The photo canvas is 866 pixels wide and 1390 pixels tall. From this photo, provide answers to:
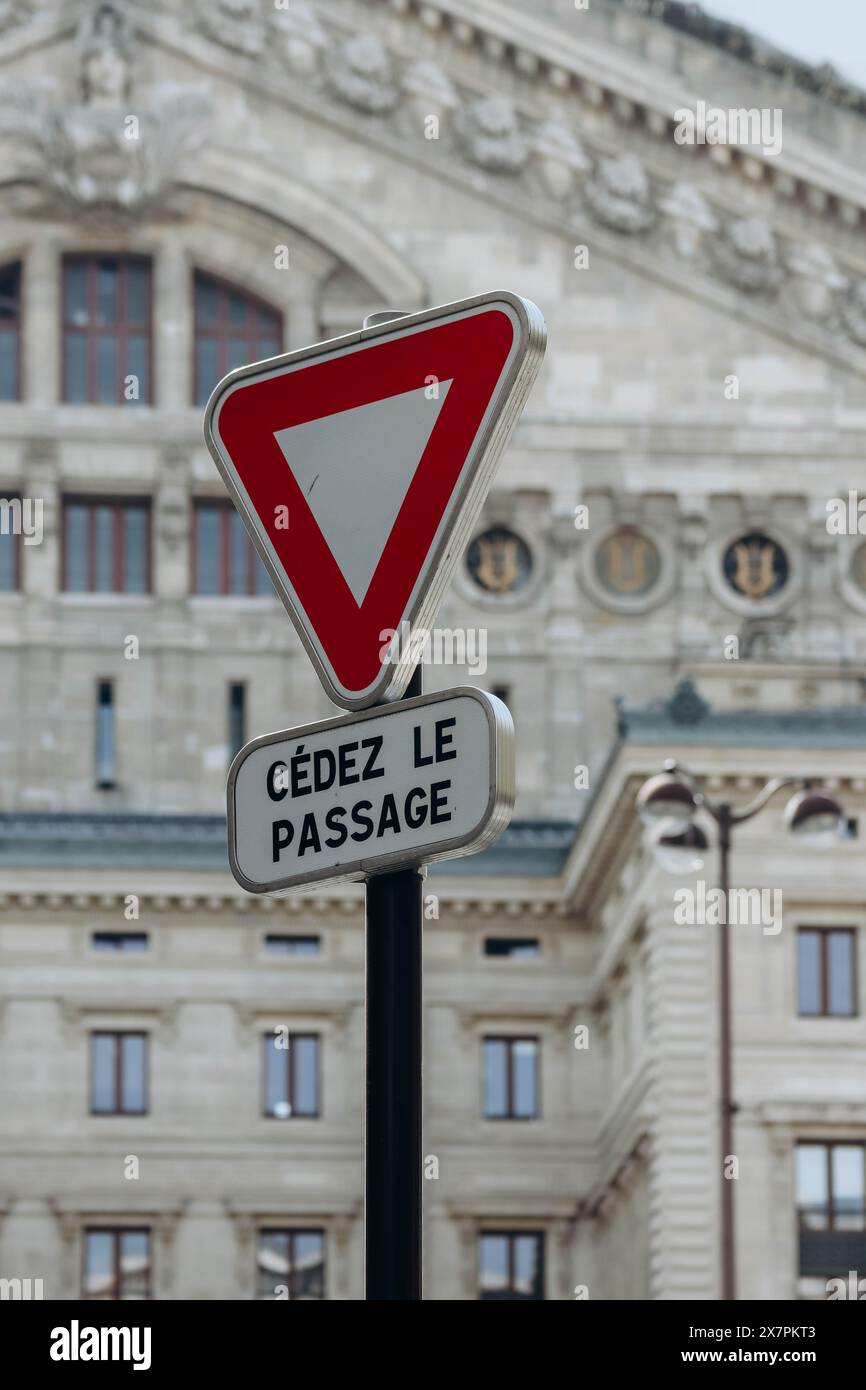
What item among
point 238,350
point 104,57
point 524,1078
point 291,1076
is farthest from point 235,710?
point 104,57

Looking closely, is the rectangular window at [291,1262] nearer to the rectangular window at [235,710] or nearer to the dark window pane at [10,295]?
the rectangular window at [235,710]

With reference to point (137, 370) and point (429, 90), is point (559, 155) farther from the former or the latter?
point (137, 370)

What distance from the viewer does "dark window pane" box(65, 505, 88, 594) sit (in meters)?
70.2

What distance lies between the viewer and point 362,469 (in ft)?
19.7

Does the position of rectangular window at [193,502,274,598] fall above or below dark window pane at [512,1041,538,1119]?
above

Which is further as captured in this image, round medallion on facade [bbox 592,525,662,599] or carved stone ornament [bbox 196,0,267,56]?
carved stone ornament [bbox 196,0,267,56]

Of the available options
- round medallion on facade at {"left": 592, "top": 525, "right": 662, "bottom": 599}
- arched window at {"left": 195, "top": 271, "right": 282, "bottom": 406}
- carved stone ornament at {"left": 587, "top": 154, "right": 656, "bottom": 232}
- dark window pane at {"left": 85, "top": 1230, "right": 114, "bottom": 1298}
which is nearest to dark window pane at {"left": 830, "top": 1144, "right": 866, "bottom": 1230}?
dark window pane at {"left": 85, "top": 1230, "right": 114, "bottom": 1298}

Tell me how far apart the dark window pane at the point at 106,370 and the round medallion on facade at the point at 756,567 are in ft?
39.9

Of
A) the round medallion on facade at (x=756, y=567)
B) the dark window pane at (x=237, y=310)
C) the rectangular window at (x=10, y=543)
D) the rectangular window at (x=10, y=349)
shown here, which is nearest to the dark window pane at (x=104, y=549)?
the rectangular window at (x=10, y=543)

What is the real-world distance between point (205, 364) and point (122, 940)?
444 inches

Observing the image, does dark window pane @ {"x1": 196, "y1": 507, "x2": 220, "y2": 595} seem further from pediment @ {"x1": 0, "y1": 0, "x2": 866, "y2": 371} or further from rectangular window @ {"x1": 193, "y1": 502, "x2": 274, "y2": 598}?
pediment @ {"x1": 0, "y1": 0, "x2": 866, "y2": 371}

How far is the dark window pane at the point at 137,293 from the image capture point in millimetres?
70000

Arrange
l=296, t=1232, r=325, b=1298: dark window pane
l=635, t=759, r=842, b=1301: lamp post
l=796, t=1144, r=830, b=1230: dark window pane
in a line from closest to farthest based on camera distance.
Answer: l=635, t=759, r=842, b=1301: lamp post < l=796, t=1144, r=830, b=1230: dark window pane < l=296, t=1232, r=325, b=1298: dark window pane

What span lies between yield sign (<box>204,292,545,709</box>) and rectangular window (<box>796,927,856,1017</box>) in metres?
49.6
